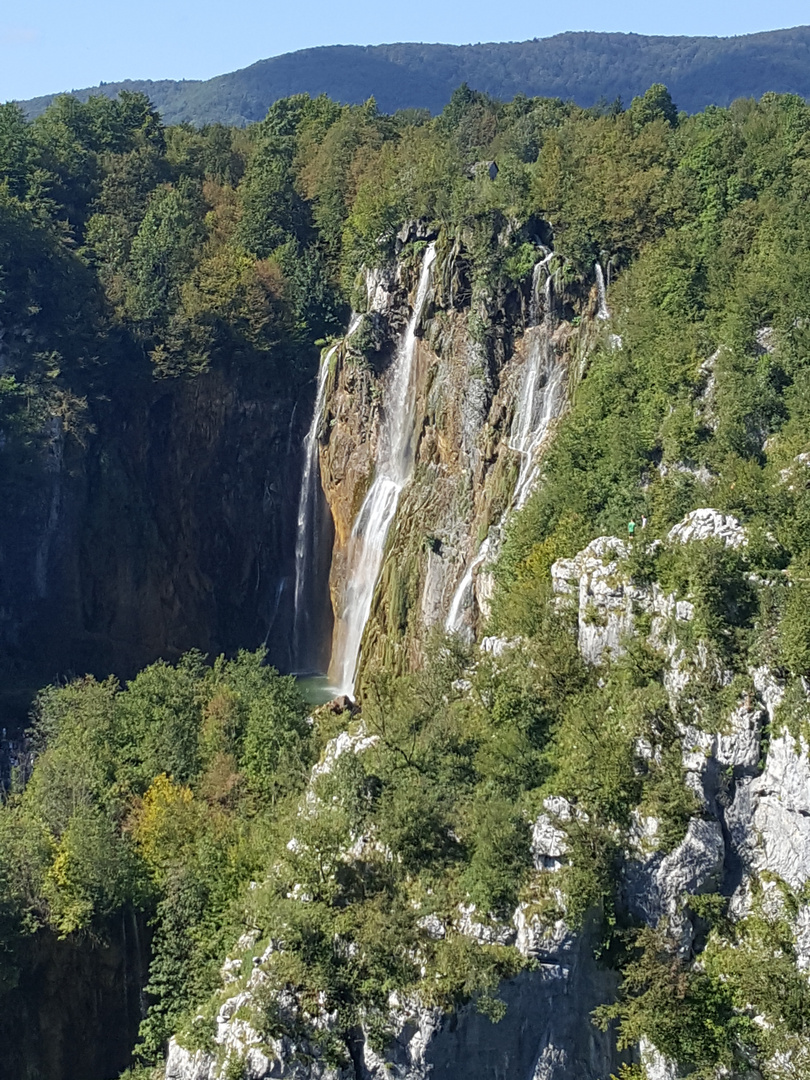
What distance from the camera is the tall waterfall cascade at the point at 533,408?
3825 centimetres

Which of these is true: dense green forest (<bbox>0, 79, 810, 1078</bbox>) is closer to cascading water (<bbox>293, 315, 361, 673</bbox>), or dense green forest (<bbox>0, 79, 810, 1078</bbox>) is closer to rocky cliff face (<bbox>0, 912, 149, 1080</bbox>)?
rocky cliff face (<bbox>0, 912, 149, 1080</bbox>)

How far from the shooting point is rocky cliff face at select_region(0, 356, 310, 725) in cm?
5009

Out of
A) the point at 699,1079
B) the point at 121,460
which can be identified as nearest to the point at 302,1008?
the point at 699,1079

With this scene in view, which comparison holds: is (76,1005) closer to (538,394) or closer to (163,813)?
(163,813)

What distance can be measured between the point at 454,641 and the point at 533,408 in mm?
12280

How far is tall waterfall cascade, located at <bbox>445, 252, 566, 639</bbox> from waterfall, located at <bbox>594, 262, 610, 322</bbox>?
152 centimetres

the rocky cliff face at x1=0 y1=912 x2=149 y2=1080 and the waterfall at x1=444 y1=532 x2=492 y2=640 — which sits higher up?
the waterfall at x1=444 y1=532 x2=492 y2=640

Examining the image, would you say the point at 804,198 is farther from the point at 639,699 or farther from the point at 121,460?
the point at 121,460

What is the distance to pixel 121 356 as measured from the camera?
52.8 metres

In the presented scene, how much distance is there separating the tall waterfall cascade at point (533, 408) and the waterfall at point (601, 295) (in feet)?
4.97

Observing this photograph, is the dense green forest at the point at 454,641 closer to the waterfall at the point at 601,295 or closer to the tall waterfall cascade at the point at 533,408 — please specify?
the waterfall at the point at 601,295

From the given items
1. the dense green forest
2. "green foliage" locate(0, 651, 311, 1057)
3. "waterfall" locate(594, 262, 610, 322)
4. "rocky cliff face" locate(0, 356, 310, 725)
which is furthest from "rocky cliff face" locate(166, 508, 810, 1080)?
"rocky cliff face" locate(0, 356, 310, 725)

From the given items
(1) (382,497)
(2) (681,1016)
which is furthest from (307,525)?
(2) (681,1016)

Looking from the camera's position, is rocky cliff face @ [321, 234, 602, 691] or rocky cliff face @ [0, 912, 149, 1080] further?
rocky cliff face @ [321, 234, 602, 691]
